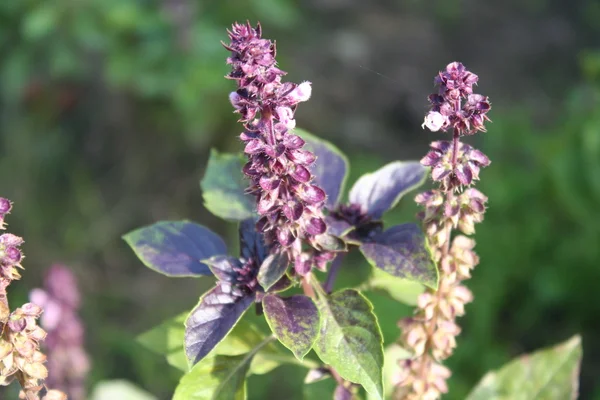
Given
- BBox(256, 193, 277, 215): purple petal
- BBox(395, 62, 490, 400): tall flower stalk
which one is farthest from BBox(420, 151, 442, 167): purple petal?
BBox(256, 193, 277, 215): purple petal

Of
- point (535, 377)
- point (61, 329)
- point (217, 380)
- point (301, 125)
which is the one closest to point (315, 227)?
point (217, 380)

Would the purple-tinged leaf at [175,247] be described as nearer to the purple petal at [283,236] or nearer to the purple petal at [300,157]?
the purple petal at [283,236]

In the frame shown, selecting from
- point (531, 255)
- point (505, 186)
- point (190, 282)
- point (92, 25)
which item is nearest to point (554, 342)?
point (531, 255)

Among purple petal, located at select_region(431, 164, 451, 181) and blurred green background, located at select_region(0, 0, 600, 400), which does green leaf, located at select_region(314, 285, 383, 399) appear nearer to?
purple petal, located at select_region(431, 164, 451, 181)

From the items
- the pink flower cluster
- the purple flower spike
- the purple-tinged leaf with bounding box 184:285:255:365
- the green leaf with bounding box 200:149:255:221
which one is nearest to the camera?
the purple flower spike

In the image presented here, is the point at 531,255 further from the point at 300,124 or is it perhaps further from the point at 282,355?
the point at 282,355

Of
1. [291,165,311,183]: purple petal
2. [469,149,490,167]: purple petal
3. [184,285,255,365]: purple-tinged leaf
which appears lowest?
[184,285,255,365]: purple-tinged leaf

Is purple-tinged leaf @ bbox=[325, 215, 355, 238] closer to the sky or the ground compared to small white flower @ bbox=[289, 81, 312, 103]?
closer to the ground
